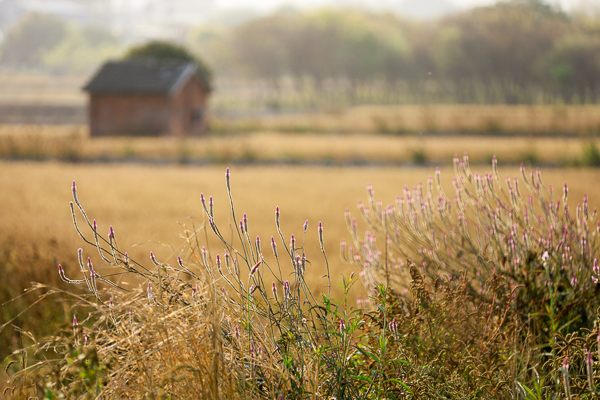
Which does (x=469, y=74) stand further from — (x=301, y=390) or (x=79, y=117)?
(x=301, y=390)

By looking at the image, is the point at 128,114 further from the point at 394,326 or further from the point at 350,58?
the point at 350,58

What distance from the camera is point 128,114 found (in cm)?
2672

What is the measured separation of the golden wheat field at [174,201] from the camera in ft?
22.7

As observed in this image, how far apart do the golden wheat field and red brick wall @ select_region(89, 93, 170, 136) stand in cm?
1068

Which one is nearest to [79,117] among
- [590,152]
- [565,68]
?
[565,68]

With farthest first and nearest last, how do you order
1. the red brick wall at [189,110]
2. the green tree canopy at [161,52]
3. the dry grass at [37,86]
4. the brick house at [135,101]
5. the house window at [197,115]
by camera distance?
the dry grass at [37,86]
the green tree canopy at [161,52]
the house window at [197,115]
the red brick wall at [189,110]
the brick house at [135,101]

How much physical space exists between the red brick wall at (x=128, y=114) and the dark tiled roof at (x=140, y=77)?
451 millimetres

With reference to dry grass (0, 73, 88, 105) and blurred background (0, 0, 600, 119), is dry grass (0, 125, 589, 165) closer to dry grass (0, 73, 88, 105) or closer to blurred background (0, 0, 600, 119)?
blurred background (0, 0, 600, 119)

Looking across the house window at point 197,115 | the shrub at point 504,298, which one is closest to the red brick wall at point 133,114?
the house window at point 197,115

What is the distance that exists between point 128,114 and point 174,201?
17.7m

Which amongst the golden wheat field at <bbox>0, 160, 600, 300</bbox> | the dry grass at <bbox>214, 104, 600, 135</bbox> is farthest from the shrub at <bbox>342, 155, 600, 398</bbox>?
the dry grass at <bbox>214, 104, 600, 135</bbox>

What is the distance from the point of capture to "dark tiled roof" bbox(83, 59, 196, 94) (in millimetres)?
26141

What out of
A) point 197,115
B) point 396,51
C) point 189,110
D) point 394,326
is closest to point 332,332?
point 394,326

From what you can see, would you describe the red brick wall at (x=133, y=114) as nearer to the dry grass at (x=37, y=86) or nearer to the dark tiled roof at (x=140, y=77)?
the dark tiled roof at (x=140, y=77)
